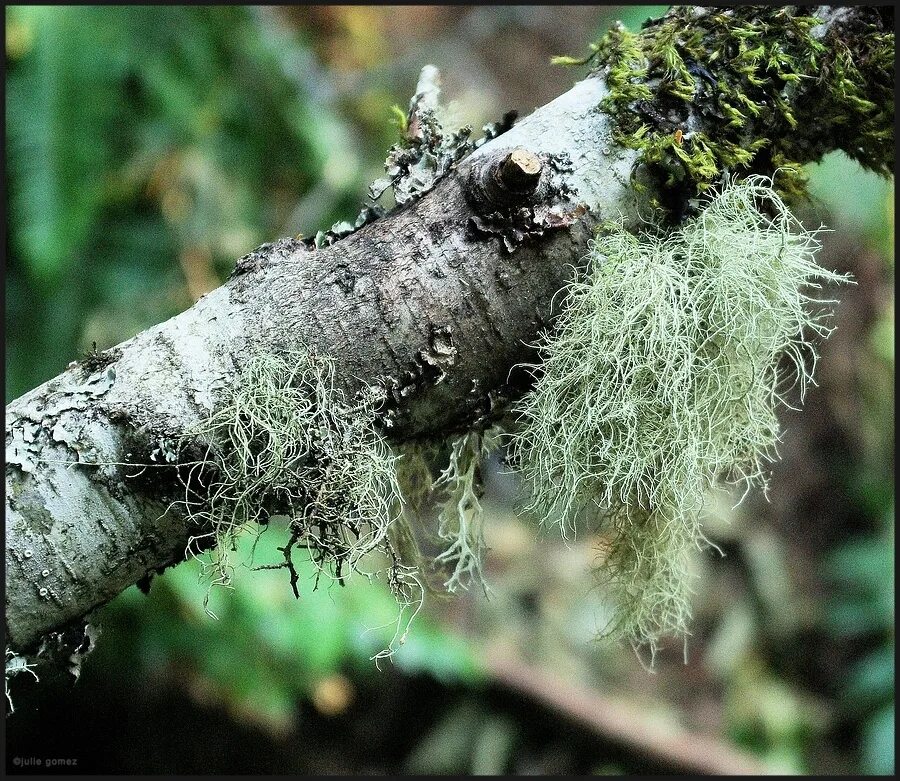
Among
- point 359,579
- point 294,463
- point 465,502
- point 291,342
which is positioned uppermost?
point 291,342

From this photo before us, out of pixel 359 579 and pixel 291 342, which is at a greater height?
pixel 291 342

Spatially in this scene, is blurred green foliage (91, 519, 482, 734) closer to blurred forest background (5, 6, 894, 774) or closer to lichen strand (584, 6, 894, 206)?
blurred forest background (5, 6, 894, 774)

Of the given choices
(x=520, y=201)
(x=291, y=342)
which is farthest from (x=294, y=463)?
(x=520, y=201)

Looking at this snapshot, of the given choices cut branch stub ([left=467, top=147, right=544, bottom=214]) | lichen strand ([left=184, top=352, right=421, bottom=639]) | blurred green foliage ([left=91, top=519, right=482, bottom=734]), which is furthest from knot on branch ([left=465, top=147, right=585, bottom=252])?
blurred green foliage ([left=91, top=519, right=482, bottom=734])

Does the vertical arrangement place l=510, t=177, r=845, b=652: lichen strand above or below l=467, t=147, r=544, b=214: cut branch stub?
below

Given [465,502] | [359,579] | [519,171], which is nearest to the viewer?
[519,171]

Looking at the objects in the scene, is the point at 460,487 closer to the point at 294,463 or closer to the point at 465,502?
the point at 465,502
